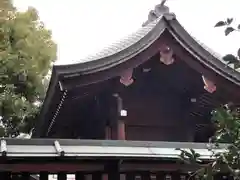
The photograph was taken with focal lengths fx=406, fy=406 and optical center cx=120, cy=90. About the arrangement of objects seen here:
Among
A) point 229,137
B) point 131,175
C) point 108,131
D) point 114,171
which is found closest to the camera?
point 229,137

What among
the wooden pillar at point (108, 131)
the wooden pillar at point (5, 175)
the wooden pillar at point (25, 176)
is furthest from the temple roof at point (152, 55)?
the wooden pillar at point (5, 175)

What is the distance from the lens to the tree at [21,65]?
13.4 m

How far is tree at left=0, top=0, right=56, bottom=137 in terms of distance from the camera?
1338 cm

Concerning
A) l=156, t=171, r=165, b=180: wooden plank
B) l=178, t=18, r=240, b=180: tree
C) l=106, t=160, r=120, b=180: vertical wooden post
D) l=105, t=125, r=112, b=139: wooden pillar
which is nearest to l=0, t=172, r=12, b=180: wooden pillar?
l=106, t=160, r=120, b=180: vertical wooden post

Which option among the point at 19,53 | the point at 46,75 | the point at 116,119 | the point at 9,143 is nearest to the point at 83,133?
the point at 116,119

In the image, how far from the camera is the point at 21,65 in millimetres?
13930

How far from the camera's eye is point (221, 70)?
662 centimetres

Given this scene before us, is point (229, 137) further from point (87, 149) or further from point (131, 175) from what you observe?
point (131, 175)

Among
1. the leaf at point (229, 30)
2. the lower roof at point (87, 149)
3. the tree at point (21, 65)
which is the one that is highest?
the tree at point (21, 65)

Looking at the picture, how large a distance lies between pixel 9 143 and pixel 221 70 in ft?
11.7

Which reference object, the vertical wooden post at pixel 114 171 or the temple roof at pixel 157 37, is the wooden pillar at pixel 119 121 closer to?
the temple roof at pixel 157 37

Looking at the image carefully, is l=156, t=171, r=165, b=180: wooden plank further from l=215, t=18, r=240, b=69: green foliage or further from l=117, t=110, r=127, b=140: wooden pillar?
l=215, t=18, r=240, b=69: green foliage

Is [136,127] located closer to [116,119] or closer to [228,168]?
[116,119]

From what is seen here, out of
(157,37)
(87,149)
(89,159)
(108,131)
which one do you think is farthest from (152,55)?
(89,159)
